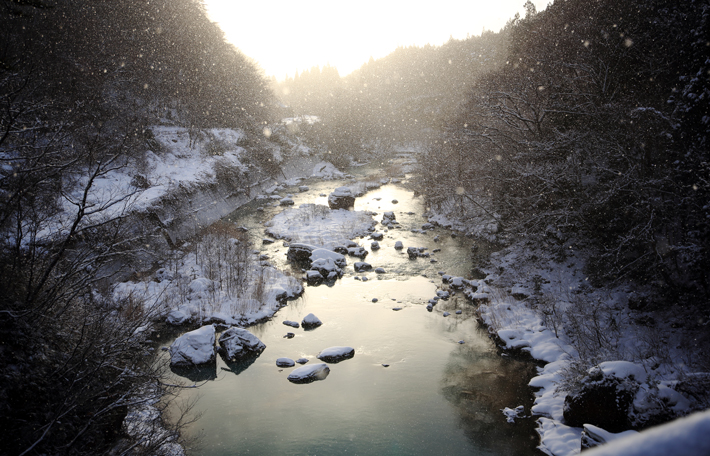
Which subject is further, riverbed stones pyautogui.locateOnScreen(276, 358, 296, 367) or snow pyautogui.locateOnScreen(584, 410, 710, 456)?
riverbed stones pyautogui.locateOnScreen(276, 358, 296, 367)

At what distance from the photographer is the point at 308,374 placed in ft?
35.1

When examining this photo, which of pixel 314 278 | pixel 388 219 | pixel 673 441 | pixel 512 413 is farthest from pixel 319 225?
pixel 673 441

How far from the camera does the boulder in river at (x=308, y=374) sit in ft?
34.9

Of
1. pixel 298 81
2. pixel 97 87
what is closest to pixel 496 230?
pixel 97 87

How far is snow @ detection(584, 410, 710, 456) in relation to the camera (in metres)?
0.63

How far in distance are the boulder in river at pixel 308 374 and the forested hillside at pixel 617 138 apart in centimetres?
920

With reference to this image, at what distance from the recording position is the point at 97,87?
24.4m

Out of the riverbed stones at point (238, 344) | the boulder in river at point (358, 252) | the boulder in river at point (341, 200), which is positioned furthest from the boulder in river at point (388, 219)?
the riverbed stones at point (238, 344)

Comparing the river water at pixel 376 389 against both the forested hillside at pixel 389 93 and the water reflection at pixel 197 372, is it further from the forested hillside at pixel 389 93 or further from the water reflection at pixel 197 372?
the forested hillside at pixel 389 93

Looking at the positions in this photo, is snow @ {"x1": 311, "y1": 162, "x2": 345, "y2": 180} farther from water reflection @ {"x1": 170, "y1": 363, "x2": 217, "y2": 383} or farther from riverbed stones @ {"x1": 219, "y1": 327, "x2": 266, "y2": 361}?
water reflection @ {"x1": 170, "y1": 363, "x2": 217, "y2": 383}

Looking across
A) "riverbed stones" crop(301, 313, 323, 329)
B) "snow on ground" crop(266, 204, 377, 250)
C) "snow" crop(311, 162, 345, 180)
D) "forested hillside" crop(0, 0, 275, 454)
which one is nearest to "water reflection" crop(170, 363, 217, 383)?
"forested hillside" crop(0, 0, 275, 454)

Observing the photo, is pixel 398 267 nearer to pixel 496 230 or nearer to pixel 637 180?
pixel 496 230

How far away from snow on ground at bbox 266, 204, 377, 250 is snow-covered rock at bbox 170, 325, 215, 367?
9.69 metres

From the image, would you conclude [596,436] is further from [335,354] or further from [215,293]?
[215,293]
